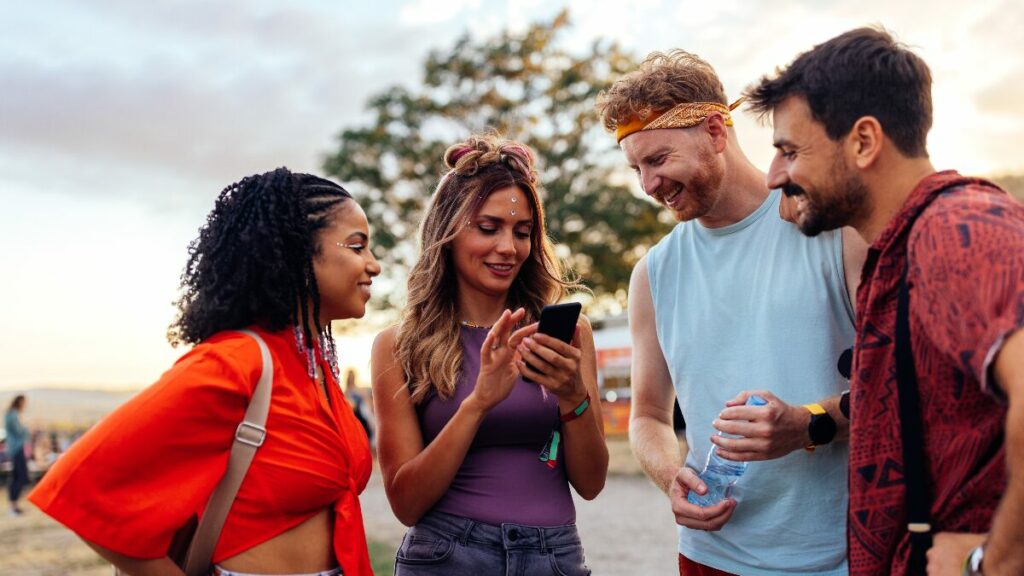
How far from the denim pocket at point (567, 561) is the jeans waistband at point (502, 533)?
21 millimetres

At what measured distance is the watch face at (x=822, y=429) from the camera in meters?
2.63

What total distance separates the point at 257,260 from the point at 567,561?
145cm

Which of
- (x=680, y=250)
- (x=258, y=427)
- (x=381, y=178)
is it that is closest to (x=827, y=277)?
(x=680, y=250)

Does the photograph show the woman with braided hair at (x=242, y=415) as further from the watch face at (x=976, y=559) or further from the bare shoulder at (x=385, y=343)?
the watch face at (x=976, y=559)

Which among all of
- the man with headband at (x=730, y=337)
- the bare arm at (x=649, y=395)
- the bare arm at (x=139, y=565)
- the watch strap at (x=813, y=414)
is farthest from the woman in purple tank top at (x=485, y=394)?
the bare arm at (x=139, y=565)

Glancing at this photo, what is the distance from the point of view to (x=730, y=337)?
2986mm

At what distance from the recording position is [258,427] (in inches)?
91.9

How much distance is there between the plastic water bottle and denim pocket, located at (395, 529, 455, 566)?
32.5 inches

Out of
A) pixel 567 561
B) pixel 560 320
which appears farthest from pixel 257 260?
pixel 567 561

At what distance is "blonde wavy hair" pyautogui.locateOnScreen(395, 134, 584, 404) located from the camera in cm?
323

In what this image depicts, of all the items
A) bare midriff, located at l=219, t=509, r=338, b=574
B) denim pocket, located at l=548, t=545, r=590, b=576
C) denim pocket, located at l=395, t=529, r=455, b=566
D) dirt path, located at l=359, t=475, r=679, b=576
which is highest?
bare midriff, located at l=219, t=509, r=338, b=574

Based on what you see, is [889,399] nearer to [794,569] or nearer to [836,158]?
[836,158]

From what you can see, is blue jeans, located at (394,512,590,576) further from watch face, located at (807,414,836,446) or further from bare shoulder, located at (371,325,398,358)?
watch face, located at (807,414,836,446)

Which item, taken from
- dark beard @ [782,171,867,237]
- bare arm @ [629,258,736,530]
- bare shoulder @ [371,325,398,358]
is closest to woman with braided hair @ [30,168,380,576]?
bare shoulder @ [371,325,398,358]
